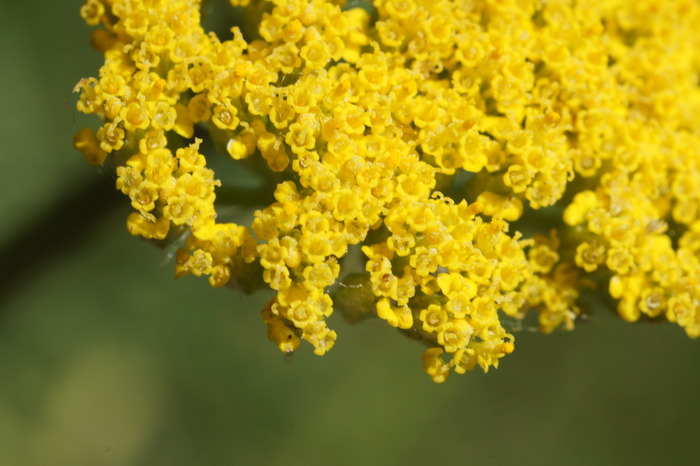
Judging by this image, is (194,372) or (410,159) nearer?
(410,159)

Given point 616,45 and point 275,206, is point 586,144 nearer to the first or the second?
point 616,45

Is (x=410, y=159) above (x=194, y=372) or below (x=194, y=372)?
above

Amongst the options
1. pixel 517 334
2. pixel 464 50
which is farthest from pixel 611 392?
pixel 464 50

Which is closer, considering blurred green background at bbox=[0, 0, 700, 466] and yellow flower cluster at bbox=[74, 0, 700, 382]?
yellow flower cluster at bbox=[74, 0, 700, 382]

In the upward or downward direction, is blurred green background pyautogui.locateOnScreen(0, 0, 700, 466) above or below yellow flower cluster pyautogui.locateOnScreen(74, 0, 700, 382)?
below

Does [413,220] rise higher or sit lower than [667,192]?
higher
